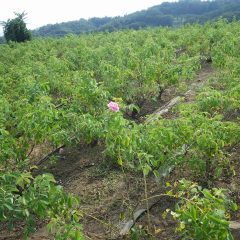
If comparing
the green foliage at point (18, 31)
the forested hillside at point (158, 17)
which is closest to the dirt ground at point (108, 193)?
the green foliage at point (18, 31)

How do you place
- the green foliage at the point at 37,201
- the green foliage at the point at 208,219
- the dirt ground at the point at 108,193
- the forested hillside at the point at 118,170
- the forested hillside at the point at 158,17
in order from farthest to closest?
the forested hillside at the point at 158,17 → the dirt ground at the point at 108,193 → the forested hillside at the point at 118,170 → the green foliage at the point at 37,201 → the green foliage at the point at 208,219

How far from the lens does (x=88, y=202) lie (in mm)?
4980

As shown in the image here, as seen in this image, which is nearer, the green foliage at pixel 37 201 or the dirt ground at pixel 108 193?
the green foliage at pixel 37 201

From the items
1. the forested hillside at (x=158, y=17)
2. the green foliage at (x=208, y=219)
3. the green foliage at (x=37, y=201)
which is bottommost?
the forested hillside at (x=158, y=17)

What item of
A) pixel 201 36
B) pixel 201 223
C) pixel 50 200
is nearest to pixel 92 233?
pixel 50 200

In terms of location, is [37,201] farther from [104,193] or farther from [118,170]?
[118,170]

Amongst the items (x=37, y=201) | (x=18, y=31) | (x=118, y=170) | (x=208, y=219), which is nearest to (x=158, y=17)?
(x=18, y=31)

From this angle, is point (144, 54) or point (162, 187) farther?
point (144, 54)

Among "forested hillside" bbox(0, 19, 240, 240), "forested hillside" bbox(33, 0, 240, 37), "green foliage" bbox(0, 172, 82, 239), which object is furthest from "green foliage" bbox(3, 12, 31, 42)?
"forested hillside" bbox(33, 0, 240, 37)

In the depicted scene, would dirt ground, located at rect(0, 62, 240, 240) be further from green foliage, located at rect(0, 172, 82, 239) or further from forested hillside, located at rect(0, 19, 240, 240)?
green foliage, located at rect(0, 172, 82, 239)

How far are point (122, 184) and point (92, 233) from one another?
103 centimetres

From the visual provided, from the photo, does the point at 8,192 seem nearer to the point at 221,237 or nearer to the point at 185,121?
the point at 221,237

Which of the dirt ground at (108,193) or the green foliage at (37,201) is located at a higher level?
the green foliage at (37,201)

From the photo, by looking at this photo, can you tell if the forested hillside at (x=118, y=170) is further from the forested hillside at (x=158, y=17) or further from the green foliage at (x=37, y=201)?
the forested hillside at (x=158, y=17)
